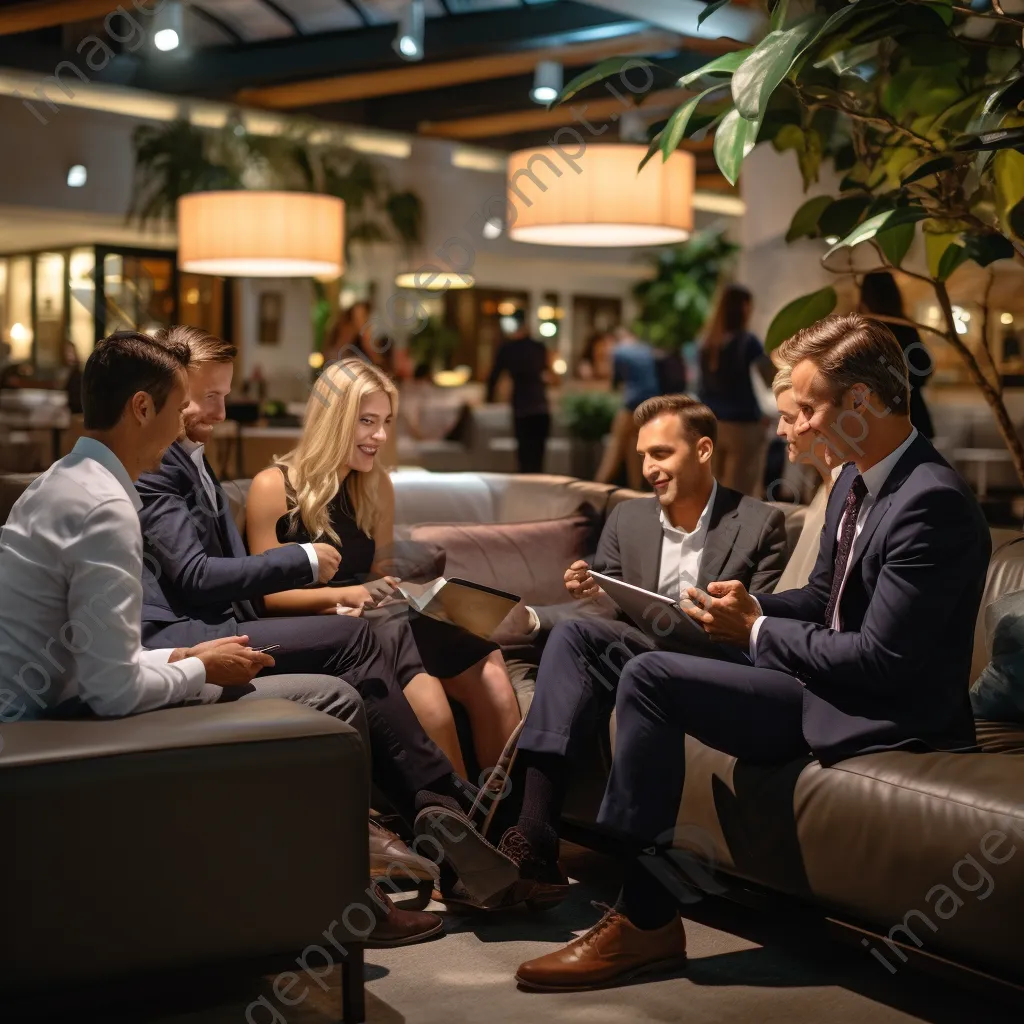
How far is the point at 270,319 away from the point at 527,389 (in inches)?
276

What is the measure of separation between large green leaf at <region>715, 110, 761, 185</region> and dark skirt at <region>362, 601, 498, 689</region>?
1300 millimetres

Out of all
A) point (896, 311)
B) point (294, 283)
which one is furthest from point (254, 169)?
point (896, 311)

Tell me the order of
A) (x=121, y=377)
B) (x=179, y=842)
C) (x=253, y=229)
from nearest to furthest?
(x=179, y=842) → (x=121, y=377) → (x=253, y=229)

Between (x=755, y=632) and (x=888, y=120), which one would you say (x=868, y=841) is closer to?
(x=755, y=632)

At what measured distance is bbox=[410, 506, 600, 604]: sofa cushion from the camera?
3.93 meters

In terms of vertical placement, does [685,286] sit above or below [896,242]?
above

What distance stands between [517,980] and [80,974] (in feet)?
2.84

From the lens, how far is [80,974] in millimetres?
2068

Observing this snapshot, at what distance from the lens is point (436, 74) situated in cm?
1303

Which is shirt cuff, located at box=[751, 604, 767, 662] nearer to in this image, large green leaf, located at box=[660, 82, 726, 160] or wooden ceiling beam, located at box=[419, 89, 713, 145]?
large green leaf, located at box=[660, 82, 726, 160]

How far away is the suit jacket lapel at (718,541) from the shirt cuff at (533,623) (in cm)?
56

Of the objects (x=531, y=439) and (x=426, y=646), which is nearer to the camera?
(x=426, y=646)

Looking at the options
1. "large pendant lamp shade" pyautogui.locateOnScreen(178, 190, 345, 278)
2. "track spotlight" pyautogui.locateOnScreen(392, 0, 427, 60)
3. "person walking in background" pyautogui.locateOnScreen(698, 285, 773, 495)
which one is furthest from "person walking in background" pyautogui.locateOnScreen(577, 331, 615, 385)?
"large pendant lamp shade" pyautogui.locateOnScreen(178, 190, 345, 278)

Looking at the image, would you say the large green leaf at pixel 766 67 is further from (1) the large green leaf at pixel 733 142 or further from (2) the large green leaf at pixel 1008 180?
(2) the large green leaf at pixel 1008 180
